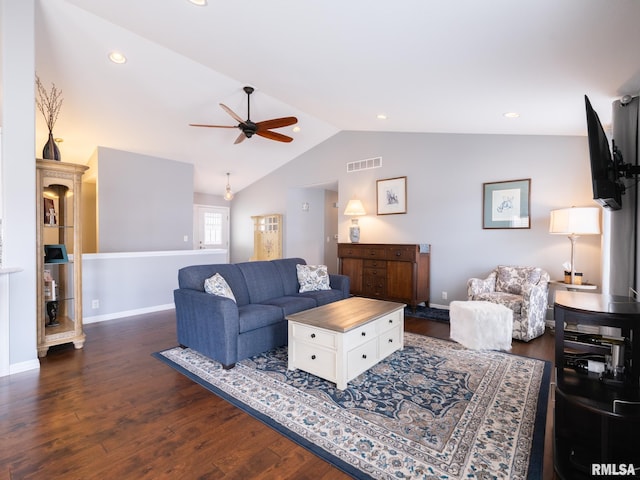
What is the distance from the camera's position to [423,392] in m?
2.42

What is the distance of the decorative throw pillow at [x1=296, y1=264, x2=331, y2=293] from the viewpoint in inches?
163

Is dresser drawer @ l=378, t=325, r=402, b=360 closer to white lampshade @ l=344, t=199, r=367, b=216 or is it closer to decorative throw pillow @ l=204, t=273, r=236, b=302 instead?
decorative throw pillow @ l=204, t=273, r=236, b=302

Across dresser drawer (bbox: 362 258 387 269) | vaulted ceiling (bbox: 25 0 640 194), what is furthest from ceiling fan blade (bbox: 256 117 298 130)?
dresser drawer (bbox: 362 258 387 269)

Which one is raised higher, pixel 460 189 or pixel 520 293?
pixel 460 189

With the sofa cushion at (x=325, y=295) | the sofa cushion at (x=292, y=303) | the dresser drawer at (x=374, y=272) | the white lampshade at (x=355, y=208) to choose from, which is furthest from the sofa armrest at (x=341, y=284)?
the white lampshade at (x=355, y=208)

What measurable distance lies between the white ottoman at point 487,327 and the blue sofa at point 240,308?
153 cm

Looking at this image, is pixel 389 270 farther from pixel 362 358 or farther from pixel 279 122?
pixel 279 122

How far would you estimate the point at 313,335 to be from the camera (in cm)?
262

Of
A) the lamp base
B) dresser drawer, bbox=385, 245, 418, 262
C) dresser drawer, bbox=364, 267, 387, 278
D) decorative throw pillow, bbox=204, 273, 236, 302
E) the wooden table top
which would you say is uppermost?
the lamp base

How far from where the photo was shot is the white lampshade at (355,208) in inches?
231

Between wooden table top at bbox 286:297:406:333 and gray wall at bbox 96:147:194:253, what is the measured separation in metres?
4.26

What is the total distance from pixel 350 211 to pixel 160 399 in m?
4.31

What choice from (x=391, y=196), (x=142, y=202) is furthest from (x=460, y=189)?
(x=142, y=202)

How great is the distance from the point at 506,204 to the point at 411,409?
352 centimetres
